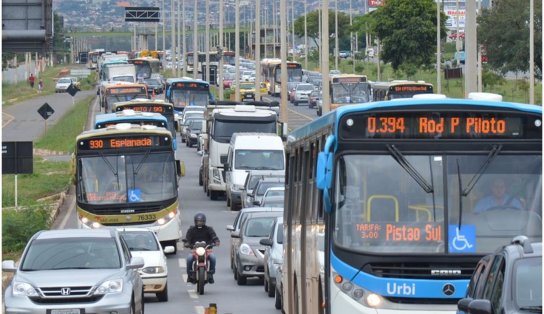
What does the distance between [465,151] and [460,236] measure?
36.3 inches

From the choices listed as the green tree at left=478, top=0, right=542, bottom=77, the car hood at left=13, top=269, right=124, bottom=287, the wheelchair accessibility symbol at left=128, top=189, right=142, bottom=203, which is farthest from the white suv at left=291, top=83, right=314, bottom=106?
the car hood at left=13, top=269, right=124, bottom=287

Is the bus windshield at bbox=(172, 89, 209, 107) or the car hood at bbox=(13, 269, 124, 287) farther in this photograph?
the bus windshield at bbox=(172, 89, 209, 107)

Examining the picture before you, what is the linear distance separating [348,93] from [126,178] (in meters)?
46.1

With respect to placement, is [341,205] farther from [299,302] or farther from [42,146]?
[42,146]

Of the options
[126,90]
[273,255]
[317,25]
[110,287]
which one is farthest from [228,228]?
[317,25]

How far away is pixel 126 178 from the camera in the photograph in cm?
3478

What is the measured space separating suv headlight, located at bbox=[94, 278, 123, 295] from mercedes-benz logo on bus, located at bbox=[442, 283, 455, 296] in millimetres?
6541

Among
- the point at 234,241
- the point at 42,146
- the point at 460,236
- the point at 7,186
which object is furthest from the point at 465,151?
the point at 42,146

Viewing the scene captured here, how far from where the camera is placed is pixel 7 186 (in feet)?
190

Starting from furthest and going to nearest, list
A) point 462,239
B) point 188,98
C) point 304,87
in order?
point 304,87, point 188,98, point 462,239

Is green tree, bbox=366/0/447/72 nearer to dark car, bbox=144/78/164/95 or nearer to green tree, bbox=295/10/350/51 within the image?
dark car, bbox=144/78/164/95

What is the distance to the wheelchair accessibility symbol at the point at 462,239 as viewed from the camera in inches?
585

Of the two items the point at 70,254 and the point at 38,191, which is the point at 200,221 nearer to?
the point at 70,254

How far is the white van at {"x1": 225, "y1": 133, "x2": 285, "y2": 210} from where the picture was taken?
47000mm
